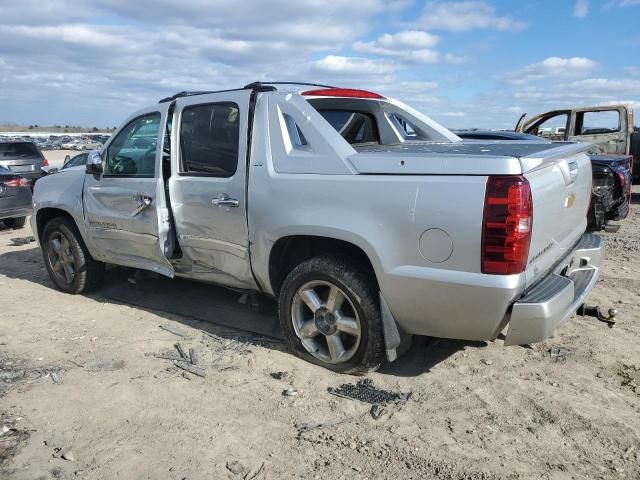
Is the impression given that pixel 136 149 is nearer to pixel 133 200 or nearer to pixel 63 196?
pixel 133 200

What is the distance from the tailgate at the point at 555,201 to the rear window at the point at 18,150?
12739 millimetres

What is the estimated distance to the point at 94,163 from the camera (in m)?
5.23

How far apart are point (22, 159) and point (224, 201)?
11052mm

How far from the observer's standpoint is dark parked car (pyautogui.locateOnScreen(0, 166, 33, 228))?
33.3 ft

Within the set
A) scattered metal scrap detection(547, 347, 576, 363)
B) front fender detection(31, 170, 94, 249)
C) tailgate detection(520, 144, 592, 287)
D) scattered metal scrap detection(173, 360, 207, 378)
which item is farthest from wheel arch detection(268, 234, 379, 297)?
front fender detection(31, 170, 94, 249)

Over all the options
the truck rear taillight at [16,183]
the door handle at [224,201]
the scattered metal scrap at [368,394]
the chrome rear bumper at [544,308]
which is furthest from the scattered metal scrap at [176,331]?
the truck rear taillight at [16,183]

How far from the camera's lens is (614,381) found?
12.0 feet

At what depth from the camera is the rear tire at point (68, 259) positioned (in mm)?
5777

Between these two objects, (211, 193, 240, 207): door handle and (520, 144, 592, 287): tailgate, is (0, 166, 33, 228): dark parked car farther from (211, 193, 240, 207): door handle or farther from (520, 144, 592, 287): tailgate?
(520, 144, 592, 287): tailgate

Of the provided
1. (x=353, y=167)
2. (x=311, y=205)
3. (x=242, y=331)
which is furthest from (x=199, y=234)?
(x=353, y=167)

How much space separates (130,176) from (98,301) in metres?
1.51

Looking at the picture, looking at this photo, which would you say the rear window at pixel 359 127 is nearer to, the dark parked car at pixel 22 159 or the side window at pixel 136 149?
the side window at pixel 136 149

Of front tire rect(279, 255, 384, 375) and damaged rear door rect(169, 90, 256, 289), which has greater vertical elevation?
damaged rear door rect(169, 90, 256, 289)

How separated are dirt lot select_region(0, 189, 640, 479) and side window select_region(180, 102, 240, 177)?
1400 mm
